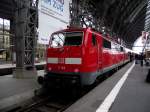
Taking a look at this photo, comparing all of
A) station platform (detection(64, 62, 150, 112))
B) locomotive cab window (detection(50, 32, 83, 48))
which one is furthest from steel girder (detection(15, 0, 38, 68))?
station platform (detection(64, 62, 150, 112))

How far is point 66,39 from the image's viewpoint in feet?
37.7

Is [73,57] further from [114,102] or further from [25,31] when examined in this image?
[25,31]

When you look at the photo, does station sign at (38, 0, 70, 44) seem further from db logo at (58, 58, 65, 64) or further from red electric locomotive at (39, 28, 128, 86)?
db logo at (58, 58, 65, 64)

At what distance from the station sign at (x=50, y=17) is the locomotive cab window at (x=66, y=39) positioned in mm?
3167

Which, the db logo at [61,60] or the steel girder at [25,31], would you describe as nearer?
the db logo at [61,60]

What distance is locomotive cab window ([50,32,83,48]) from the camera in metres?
11.0

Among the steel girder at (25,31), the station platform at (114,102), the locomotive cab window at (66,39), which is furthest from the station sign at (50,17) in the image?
the station platform at (114,102)

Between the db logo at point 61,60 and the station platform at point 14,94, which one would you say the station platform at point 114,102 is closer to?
the db logo at point 61,60

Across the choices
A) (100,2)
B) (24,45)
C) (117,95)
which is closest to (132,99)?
(117,95)

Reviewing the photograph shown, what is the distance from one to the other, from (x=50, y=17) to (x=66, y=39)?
17.4 feet

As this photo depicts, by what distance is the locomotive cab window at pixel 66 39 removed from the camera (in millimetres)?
11048

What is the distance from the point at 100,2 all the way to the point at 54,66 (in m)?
23.3

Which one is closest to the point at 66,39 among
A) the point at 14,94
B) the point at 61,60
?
the point at 61,60

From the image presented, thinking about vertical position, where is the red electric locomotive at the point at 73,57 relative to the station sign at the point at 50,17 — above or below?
below
